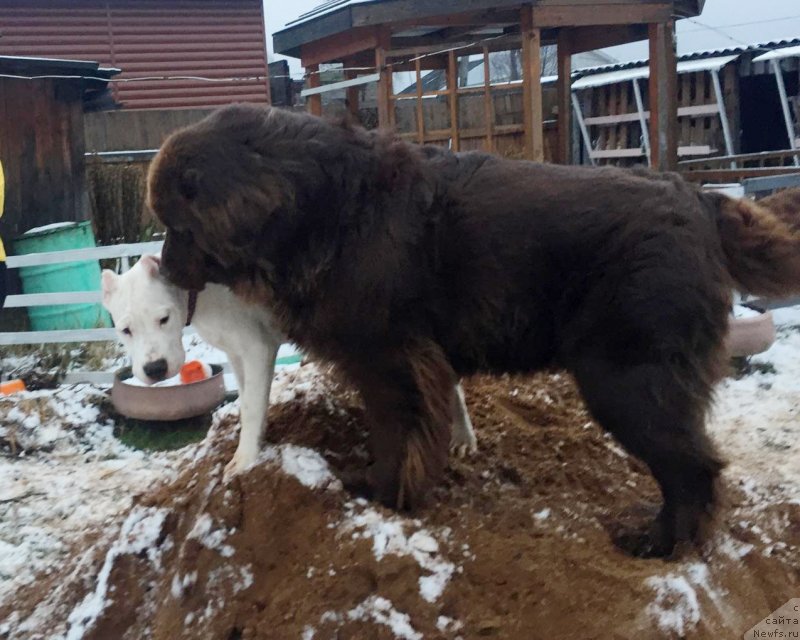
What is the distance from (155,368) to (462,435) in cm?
138

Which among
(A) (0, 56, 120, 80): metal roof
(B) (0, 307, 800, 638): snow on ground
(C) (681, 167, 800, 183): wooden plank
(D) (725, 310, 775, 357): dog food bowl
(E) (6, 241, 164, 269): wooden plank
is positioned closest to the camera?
(B) (0, 307, 800, 638): snow on ground

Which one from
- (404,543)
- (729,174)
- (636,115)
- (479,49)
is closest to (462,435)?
(404,543)

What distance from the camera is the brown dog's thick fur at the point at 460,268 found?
2627 millimetres

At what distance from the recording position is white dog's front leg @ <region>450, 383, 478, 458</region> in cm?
352

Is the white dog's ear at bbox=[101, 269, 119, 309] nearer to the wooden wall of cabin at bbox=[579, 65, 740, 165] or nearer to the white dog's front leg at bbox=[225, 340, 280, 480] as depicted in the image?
the white dog's front leg at bbox=[225, 340, 280, 480]

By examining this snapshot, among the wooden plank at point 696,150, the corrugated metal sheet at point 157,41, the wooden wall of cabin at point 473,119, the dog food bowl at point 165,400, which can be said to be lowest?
the dog food bowl at point 165,400

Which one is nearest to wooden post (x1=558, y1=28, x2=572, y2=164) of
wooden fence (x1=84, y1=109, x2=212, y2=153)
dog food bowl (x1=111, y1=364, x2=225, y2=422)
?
dog food bowl (x1=111, y1=364, x2=225, y2=422)

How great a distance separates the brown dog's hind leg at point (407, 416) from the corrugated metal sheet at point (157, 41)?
16.4 metres

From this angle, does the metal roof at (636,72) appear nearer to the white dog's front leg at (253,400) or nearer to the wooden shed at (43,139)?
the wooden shed at (43,139)

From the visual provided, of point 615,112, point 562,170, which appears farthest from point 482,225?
point 615,112

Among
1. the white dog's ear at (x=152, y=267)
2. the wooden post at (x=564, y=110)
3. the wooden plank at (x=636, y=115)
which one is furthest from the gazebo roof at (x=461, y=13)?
the white dog's ear at (x=152, y=267)

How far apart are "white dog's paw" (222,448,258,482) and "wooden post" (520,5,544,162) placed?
658cm

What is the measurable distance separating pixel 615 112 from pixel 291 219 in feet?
50.9

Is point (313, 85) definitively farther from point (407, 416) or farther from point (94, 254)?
point (407, 416)
